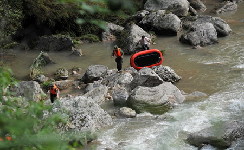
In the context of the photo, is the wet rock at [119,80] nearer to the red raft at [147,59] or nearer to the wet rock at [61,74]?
the red raft at [147,59]

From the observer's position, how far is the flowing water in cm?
1016

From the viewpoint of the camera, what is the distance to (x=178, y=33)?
819 inches

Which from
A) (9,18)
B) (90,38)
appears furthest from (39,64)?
(90,38)

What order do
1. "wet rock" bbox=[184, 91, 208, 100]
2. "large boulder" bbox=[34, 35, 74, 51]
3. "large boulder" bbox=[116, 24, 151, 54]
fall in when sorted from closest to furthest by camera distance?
"wet rock" bbox=[184, 91, 208, 100] < "large boulder" bbox=[116, 24, 151, 54] < "large boulder" bbox=[34, 35, 74, 51]

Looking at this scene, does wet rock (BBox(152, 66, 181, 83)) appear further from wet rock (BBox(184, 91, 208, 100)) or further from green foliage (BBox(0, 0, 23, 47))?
green foliage (BBox(0, 0, 23, 47))

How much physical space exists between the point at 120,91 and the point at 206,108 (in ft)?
10.2

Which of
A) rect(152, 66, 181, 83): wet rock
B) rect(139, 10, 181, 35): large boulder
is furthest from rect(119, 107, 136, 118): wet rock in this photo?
rect(139, 10, 181, 35): large boulder

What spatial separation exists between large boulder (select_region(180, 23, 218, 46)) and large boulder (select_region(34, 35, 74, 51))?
5784mm

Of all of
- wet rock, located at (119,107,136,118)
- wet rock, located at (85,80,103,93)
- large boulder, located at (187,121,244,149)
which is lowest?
wet rock, located at (85,80,103,93)

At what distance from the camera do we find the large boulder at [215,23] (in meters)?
19.4

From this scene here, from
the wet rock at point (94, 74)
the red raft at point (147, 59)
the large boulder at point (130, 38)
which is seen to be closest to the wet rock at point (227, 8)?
the large boulder at point (130, 38)

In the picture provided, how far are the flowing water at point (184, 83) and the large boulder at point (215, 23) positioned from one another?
43 centimetres

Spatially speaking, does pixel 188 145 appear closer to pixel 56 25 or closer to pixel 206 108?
pixel 206 108

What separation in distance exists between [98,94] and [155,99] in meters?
2.26
